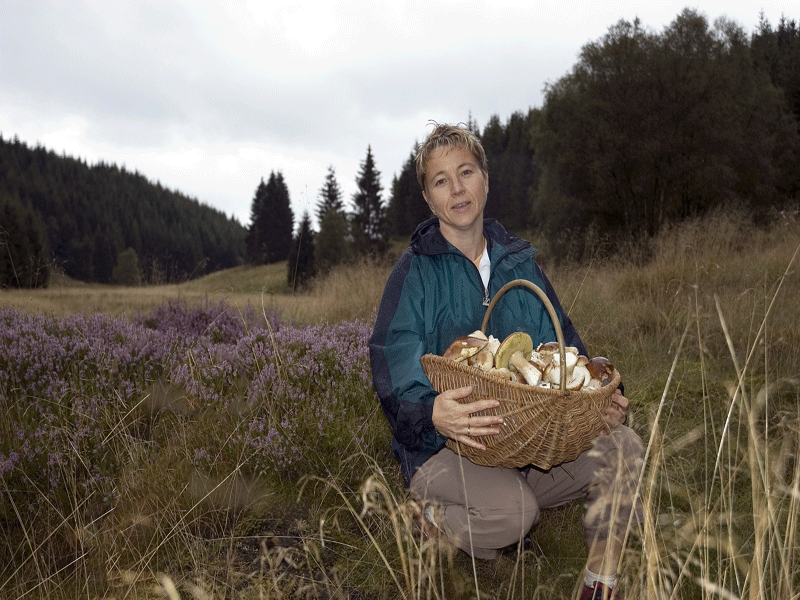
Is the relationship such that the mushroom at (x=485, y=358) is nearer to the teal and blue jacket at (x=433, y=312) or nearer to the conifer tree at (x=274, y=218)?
the teal and blue jacket at (x=433, y=312)

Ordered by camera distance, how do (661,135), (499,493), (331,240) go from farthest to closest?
(331,240), (661,135), (499,493)

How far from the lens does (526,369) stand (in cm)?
196

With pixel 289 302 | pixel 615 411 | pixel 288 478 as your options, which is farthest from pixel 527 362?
pixel 289 302

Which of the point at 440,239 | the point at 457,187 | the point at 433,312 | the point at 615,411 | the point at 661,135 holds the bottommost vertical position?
the point at 615,411

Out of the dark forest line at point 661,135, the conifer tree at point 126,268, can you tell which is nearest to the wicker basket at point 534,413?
the dark forest line at point 661,135

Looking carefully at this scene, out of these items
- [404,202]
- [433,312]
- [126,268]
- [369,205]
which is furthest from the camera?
[126,268]

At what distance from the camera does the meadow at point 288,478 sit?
2.22 m

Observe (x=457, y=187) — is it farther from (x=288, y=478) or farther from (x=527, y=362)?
(x=288, y=478)

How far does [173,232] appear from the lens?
114688mm

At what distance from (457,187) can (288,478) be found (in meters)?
1.90

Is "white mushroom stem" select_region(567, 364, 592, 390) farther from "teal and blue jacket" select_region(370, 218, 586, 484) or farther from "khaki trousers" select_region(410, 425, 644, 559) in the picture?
"teal and blue jacket" select_region(370, 218, 586, 484)

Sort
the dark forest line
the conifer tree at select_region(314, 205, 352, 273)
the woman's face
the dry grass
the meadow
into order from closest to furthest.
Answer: the meadow → the woman's face → the dry grass → the dark forest line → the conifer tree at select_region(314, 205, 352, 273)

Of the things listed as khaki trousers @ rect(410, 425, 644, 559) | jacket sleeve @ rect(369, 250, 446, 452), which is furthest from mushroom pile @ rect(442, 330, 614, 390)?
khaki trousers @ rect(410, 425, 644, 559)

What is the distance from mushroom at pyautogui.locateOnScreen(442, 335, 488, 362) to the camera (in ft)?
6.94
